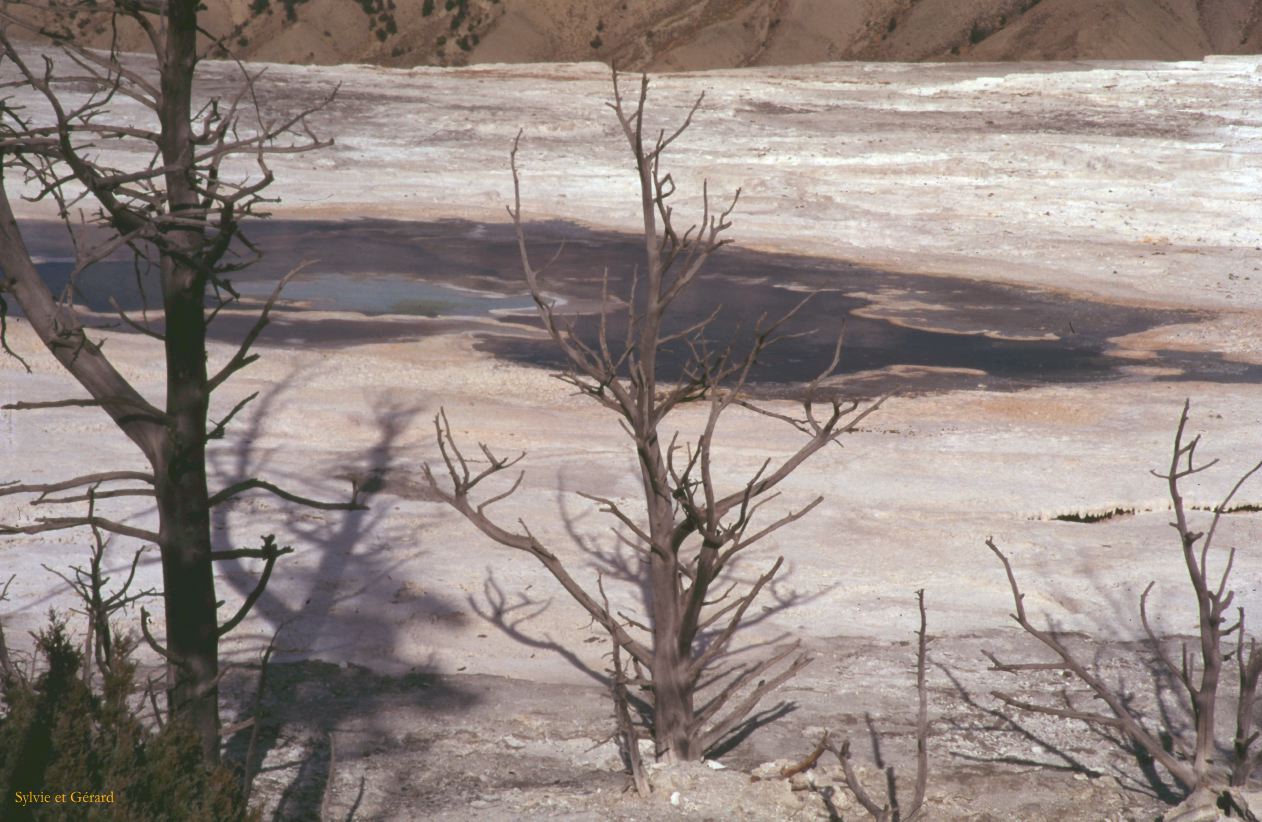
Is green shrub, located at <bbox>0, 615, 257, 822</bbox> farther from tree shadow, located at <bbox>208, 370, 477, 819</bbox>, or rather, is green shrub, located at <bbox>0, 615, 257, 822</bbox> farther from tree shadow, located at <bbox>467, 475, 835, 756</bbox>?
tree shadow, located at <bbox>467, 475, 835, 756</bbox>

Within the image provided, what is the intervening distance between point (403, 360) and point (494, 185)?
10.9 metres

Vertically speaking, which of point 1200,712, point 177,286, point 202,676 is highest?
point 177,286

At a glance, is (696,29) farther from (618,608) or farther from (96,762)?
(96,762)

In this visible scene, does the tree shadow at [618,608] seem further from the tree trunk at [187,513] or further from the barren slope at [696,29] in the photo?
the barren slope at [696,29]

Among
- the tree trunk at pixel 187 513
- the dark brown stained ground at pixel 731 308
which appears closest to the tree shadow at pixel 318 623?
the tree trunk at pixel 187 513

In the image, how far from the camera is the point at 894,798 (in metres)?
5.94

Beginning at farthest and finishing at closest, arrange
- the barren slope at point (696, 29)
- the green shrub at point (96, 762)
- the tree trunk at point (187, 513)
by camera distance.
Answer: the barren slope at point (696, 29) < the tree trunk at point (187, 513) < the green shrub at point (96, 762)

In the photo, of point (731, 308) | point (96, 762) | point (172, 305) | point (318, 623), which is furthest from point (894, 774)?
point (731, 308)

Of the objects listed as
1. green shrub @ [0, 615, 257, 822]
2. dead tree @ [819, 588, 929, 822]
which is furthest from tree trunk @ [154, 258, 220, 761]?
dead tree @ [819, 588, 929, 822]

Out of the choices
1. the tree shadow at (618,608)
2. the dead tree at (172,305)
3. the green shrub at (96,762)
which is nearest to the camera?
the green shrub at (96,762)

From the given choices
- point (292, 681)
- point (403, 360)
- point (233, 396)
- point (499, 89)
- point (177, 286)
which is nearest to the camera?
point (177, 286)

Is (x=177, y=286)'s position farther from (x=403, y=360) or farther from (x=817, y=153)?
(x=817, y=153)

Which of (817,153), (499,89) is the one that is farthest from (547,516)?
(499,89)

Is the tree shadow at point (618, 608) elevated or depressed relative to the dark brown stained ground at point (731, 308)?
depressed
